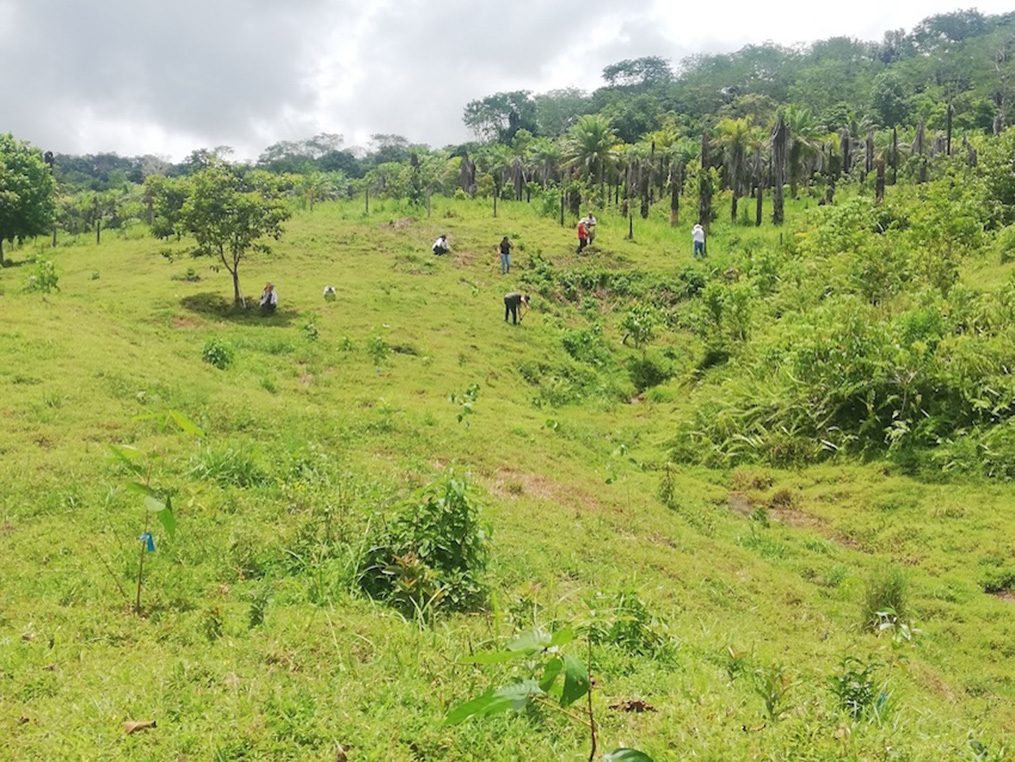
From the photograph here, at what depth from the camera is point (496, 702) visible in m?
1.58

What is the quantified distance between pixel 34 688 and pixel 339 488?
3.32m

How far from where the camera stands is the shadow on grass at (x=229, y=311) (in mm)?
17441

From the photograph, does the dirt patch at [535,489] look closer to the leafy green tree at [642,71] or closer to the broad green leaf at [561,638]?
the broad green leaf at [561,638]

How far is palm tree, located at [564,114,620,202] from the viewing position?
41.2 metres

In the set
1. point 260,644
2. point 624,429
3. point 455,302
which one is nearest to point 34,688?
point 260,644

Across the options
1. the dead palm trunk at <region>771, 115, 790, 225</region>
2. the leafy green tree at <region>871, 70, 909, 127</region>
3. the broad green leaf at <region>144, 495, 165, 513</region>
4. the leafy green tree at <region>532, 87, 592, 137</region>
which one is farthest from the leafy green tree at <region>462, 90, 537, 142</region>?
the broad green leaf at <region>144, 495, 165, 513</region>

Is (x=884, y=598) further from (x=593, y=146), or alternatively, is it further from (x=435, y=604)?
(x=593, y=146)

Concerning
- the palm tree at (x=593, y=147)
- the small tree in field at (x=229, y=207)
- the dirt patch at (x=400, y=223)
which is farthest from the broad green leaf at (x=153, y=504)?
the palm tree at (x=593, y=147)

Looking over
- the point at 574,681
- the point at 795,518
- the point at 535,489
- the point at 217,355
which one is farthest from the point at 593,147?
the point at 574,681

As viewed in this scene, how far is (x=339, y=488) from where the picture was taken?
6.68m

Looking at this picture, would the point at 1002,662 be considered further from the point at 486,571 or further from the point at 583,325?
the point at 583,325

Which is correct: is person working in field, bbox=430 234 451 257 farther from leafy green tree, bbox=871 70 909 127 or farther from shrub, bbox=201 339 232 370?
leafy green tree, bbox=871 70 909 127

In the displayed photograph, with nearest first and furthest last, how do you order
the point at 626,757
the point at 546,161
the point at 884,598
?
the point at 626,757
the point at 884,598
the point at 546,161

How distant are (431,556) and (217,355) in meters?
9.77
